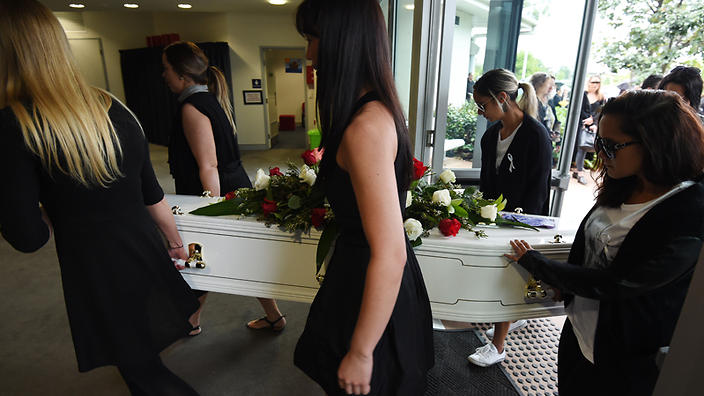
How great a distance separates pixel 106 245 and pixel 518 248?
1423 mm

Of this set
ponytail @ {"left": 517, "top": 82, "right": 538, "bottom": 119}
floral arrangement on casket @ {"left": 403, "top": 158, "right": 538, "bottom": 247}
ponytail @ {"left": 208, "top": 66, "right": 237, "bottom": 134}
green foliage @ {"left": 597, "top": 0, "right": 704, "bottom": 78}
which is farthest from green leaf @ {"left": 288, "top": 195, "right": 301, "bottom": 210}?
green foliage @ {"left": 597, "top": 0, "right": 704, "bottom": 78}

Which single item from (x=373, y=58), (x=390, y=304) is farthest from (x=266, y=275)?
(x=373, y=58)

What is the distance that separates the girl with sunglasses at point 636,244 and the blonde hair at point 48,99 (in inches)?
58.4

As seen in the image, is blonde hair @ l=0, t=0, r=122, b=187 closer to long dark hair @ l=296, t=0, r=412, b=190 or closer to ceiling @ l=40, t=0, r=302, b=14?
long dark hair @ l=296, t=0, r=412, b=190

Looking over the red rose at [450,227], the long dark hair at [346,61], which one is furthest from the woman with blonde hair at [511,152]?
the long dark hair at [346,61]

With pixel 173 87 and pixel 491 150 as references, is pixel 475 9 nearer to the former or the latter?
pixel 491 150

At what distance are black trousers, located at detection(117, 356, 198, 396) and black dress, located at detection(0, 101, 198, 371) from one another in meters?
0.04

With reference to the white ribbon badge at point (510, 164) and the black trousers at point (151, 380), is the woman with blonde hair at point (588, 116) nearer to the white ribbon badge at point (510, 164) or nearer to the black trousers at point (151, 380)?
the white ribbon badge at point (510, 164)

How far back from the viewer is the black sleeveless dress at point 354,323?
104 cm

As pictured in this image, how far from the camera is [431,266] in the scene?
1521mm

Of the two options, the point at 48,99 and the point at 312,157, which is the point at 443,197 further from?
the point at 48,99

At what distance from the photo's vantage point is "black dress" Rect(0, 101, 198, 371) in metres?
1.12

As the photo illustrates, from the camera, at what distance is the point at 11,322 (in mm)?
2703

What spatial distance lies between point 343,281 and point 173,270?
0.76 m
